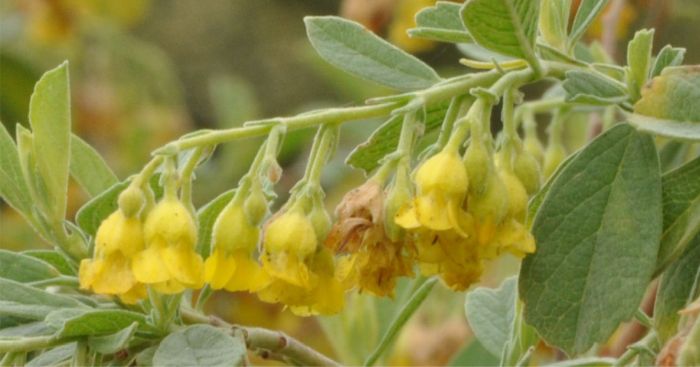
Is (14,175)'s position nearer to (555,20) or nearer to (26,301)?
(26,301)

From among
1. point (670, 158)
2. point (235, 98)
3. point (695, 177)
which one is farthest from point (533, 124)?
point (235, 98)

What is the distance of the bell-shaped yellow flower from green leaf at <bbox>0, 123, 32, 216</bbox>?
0.22 meters

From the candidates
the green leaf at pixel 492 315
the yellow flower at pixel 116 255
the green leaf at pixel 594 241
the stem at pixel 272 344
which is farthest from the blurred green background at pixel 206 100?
the yellow flower at pixel 116 255

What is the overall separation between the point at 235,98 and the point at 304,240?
2285 mm

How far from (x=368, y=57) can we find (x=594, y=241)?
221 mm

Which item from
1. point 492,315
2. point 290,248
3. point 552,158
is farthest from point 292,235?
point 552,158

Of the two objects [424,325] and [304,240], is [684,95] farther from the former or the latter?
[424,325]

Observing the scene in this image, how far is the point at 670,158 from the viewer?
3.80 ft

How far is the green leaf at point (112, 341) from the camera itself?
0.86 meters

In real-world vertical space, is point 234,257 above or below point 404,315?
above

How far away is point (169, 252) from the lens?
826 mm

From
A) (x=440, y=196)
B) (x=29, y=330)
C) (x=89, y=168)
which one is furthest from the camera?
(x=89, y=168)

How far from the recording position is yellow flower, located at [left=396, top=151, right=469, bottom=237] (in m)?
0.82

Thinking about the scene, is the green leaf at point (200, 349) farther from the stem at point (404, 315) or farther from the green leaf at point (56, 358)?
the stem at point (404, 315)
